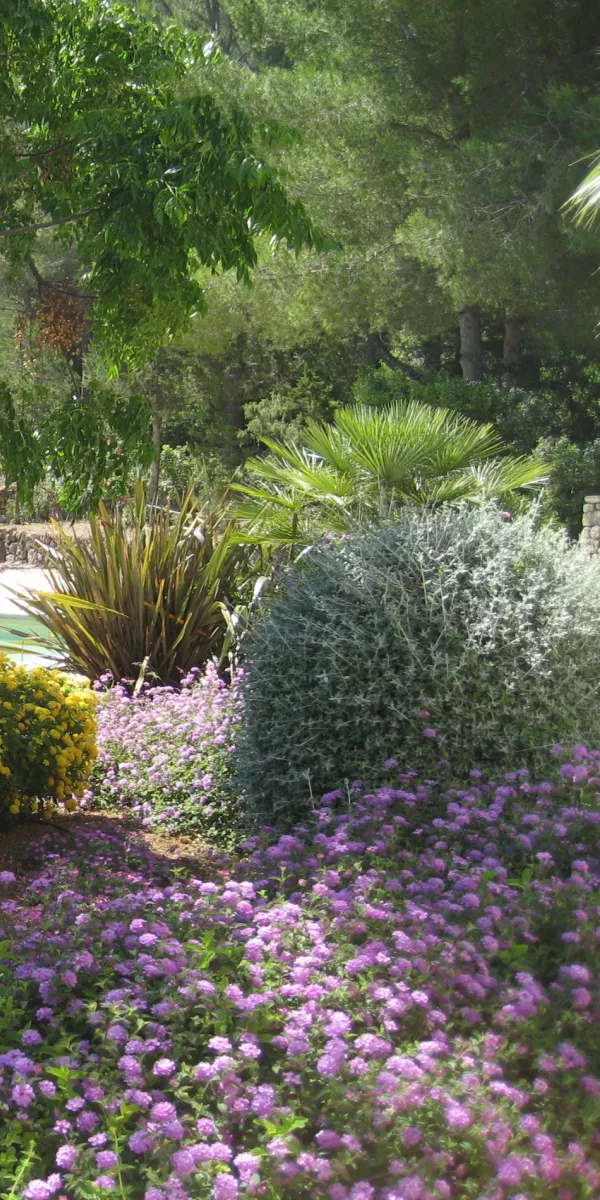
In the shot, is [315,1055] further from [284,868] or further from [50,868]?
[50,868]

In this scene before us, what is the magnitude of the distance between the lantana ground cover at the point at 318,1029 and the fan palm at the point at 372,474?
3.05 meters

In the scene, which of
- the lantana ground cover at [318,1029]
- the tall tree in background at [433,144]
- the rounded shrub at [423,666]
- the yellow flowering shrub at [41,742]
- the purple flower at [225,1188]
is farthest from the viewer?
the tall tree in background at [433,144]

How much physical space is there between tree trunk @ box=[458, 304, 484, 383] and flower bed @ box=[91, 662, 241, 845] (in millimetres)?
13785

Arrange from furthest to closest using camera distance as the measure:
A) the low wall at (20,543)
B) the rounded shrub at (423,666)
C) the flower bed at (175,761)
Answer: the low wall at (20,543) < the flower bed at (175,761) < the rounded shrub at (423,666)

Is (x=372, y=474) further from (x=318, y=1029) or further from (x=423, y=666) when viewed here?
A: (x=318, y=1029)

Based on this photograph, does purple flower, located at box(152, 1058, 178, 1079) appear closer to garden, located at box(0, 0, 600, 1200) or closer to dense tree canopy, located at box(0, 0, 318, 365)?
garden, located at box(0, 0, 600, 1200)

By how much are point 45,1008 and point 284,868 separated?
1057 millimetres

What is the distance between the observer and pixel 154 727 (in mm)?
5980

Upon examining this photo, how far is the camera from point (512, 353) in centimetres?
2150

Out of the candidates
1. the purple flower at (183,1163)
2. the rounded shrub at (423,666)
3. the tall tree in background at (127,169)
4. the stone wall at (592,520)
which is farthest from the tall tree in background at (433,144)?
the purple flower at (183,1163)

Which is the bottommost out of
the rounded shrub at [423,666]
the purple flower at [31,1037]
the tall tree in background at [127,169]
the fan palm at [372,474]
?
the purple flower at [31,1037]

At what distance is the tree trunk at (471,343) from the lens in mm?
18922

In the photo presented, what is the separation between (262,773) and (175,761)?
0.97 meters

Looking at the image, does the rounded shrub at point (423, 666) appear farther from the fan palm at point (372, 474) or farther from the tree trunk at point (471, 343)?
the tree trunk at point (471, 343)
